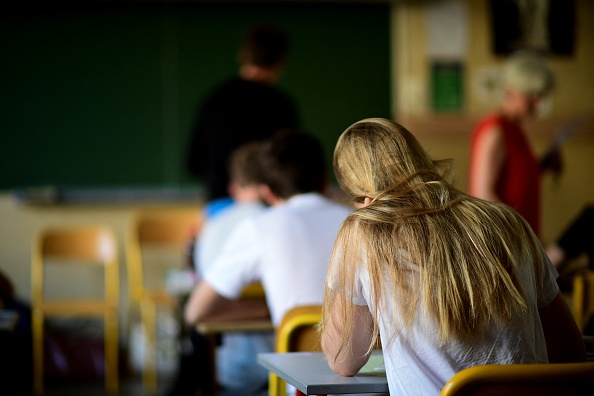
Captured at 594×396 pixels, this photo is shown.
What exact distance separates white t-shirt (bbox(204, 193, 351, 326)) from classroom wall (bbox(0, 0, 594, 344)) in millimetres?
3656

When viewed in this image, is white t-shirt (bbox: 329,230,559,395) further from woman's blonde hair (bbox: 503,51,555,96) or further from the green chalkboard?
the green chalkboard

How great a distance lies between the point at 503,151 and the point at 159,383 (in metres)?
3.06

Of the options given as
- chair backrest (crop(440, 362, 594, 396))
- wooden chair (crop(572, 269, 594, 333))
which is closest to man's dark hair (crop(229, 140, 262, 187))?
wooden chair (crop(572, 269, 594, 333))

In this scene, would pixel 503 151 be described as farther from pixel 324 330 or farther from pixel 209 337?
pixel 324 330

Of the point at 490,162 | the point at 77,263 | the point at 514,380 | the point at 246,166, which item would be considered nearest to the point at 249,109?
the point at 246,166

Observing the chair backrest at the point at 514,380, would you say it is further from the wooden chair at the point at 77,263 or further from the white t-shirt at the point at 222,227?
A: the wooden chair at the point at 77,263

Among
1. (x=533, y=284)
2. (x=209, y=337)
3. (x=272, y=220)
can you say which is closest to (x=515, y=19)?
(x=209, y=337)

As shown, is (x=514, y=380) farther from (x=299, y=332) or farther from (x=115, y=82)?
(x=115, y=82)

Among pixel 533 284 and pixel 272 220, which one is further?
pixel 272 220

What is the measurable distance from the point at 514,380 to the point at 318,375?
44 cm

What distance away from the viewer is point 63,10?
6164 millimetres

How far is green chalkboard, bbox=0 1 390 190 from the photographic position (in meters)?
6.15

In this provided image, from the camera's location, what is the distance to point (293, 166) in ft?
9.43

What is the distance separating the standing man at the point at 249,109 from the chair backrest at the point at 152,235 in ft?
5.82
